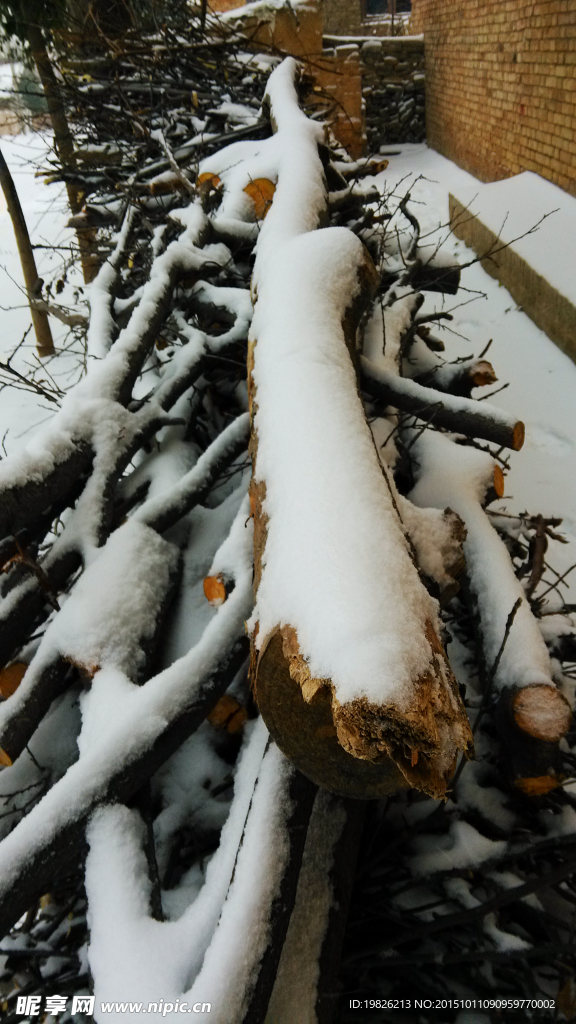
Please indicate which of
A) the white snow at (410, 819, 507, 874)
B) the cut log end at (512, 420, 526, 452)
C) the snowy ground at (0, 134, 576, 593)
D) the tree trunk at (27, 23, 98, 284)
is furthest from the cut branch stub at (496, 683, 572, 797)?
the tree trunk at (27, 23, 98, 284)

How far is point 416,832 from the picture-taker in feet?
4.47

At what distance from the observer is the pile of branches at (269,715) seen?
1011 millimetres

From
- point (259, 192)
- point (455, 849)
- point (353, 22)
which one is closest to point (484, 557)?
point (455, 849)

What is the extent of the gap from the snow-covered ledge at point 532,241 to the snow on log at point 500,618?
2.23m

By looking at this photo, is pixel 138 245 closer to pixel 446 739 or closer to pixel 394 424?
pixel 394 424

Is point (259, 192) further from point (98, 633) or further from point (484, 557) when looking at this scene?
point (98, 633)

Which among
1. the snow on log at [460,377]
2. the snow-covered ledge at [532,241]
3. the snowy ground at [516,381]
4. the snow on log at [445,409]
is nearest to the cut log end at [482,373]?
the snow on log at [460,377]

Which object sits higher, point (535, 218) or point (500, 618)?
point (535, 218)

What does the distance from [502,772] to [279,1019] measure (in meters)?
0.77

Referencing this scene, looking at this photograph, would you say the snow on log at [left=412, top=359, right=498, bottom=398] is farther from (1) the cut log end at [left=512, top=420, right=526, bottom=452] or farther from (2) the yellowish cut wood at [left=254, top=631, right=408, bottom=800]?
(2) the yellowish cut wood at [left=254, top=631, right=408, bottom=800]

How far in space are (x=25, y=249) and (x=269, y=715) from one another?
637 cm

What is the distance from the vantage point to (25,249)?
6027mm

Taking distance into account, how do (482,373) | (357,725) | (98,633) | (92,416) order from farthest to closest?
(482,373) → (92,416) → (98,633) → (357,725)

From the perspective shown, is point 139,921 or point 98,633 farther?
point 98,633
